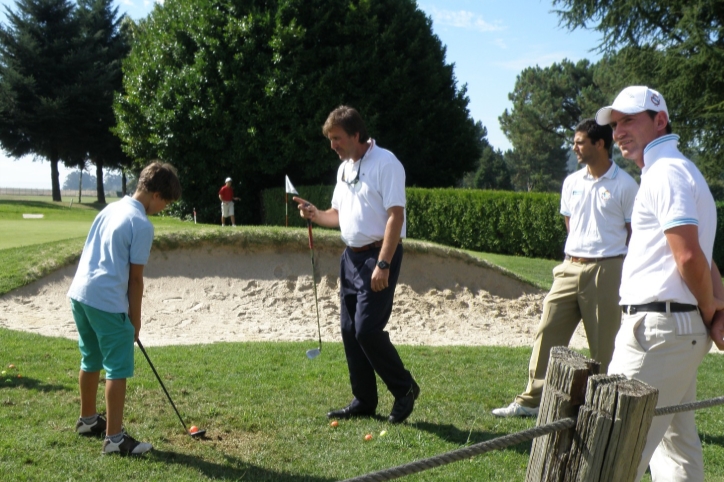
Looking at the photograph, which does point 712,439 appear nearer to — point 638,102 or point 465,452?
point 638,102

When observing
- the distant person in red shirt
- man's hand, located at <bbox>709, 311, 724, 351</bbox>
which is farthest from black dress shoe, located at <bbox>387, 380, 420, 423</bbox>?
the distant person in red shirt

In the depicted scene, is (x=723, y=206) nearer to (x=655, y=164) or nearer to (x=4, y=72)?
(x=655, y=164)

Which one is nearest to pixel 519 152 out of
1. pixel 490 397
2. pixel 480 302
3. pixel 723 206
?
pixel 723 206

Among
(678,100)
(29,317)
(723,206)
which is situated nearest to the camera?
(29,317)

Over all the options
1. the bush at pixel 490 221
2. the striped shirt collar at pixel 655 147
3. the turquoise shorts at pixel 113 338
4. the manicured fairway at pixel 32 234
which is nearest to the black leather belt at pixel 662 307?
the striped shirt collar at pixel 655 147

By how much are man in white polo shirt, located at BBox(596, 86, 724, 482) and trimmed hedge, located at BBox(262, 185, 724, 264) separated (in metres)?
16.1

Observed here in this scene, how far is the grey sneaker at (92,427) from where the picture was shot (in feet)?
16.6

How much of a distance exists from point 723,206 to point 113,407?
776 inches

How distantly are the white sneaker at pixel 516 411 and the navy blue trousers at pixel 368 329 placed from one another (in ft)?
2.80

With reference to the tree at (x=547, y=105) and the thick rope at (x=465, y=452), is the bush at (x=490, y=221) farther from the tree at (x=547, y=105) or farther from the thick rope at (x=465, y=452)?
the tree at (x=547, y=105)

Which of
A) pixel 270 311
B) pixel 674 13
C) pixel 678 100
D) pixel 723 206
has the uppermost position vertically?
pixel 674 13

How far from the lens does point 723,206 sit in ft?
67.5

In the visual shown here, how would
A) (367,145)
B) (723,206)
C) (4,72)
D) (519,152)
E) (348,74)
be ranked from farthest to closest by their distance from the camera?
(519,152), (4,72), (348,74), (723,206), (367,145)

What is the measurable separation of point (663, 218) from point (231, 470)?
115 inches
